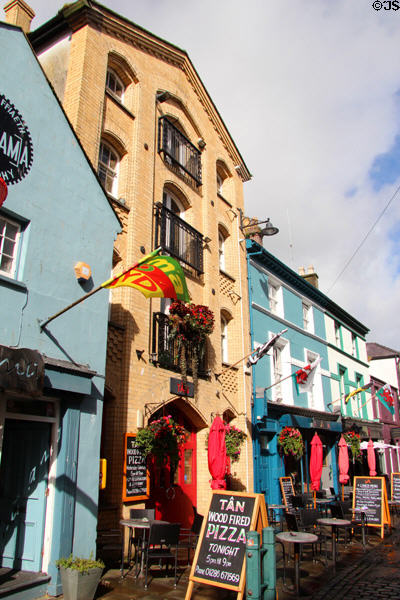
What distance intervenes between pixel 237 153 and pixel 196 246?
20.9 ft

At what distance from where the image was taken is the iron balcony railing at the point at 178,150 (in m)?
13.7

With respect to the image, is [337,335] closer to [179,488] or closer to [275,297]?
[275,297]

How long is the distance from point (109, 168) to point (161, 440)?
7.02 metres

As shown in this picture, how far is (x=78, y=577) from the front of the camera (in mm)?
6262

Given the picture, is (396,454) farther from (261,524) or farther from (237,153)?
(261,524)

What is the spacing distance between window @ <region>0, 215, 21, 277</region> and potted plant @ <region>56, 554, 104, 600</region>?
4299 millimetres

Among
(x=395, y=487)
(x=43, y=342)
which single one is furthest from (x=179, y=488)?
(x=395, y=487)

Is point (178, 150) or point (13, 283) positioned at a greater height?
point (178, 150)

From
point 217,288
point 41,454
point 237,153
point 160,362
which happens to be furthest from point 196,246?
point 41,454

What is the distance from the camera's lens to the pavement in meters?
7.05

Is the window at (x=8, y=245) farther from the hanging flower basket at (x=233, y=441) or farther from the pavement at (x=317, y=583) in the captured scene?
the hanging flower basket at (x=233, y=441)

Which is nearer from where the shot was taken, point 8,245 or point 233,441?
point 8,245

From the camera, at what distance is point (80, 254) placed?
26.2ft

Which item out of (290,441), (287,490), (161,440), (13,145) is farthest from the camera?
(290,441)
